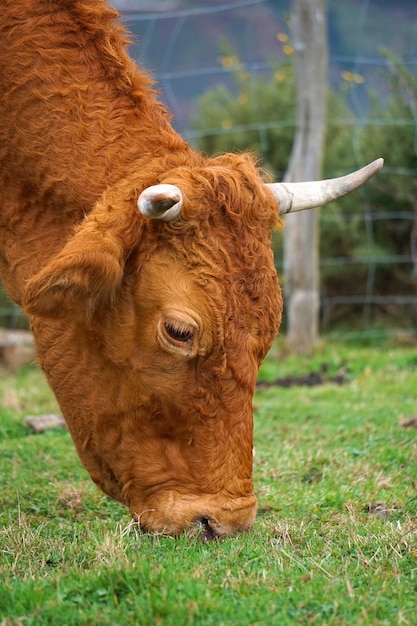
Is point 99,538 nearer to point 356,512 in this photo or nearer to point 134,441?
point 134,441

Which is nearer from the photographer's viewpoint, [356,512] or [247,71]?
[356,512]

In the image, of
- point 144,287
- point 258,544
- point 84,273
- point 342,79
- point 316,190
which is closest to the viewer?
point 84,273

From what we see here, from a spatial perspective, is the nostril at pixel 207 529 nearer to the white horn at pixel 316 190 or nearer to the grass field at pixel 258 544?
the grass field at pixel 258 544

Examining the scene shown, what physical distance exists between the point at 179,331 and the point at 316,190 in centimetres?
120

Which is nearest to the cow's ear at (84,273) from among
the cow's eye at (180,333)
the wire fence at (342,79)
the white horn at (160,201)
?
the white horn at (160,201)

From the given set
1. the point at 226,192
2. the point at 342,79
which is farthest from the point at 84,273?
the point at 342,79

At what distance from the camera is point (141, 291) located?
13.5 ft

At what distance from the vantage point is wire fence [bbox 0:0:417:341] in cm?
1261

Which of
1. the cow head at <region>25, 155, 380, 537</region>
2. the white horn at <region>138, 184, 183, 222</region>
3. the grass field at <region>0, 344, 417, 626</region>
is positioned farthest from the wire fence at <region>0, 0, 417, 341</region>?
the white horn at <region>138, 184, 183, 222</region>

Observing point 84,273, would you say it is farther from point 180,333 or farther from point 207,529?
point 207,529

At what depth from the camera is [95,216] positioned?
13.6ft

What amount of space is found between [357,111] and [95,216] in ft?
35.0

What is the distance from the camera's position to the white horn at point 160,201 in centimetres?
396

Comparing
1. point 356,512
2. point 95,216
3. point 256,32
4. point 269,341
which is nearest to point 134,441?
point 269,341
